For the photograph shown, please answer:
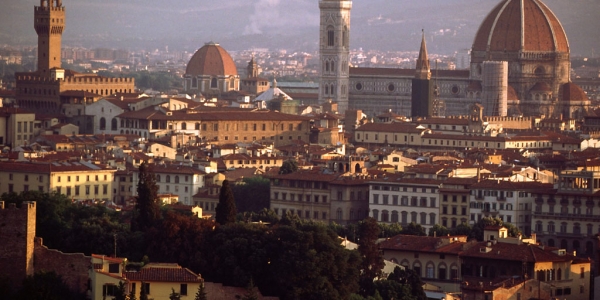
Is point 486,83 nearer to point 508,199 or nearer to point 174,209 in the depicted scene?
point 508,199

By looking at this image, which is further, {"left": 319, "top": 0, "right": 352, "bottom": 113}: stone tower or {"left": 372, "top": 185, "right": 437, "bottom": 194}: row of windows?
{"left": 319, "top": 0, "right": 352, "bottom": 113}: stone tower

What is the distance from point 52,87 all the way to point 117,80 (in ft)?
26.6

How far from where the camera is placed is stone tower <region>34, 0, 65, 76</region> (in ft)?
381

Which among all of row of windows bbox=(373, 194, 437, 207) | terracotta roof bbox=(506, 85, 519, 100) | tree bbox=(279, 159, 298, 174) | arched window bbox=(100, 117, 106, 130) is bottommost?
row of windows bbox=(373, 194, 437, 207)

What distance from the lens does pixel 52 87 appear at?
371ft

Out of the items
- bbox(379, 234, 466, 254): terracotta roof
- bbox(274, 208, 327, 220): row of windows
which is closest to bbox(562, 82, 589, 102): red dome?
bbox(274, 208, 327, 220): row of windows

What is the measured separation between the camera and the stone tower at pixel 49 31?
11619cm

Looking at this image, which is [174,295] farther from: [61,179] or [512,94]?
[512,94]

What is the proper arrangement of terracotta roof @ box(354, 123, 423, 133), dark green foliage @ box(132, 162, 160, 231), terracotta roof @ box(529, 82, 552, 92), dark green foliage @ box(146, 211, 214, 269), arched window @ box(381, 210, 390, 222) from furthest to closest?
terracotta roof @ box(529, 82, 552, 92), terracotta roof @ box(354, 123, 423, 133), arched window @ box(381, 210, 390, 222), dark green foliage @ box(132, 162, 160, 231), dark green foliage @ box(146, 211, 214, 269)

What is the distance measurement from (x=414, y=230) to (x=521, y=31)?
8799 centimetres

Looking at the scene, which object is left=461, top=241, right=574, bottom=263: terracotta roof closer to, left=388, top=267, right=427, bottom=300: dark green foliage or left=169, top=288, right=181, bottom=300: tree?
left=388, top=267, right=427, bottom=300: dark green foliage

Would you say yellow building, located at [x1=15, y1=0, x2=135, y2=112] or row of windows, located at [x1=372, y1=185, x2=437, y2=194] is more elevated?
yellow building, located at [x1=15, y1=0, x2=135, y2=112]

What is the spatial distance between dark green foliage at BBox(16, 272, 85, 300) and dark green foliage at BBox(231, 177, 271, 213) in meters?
23.7

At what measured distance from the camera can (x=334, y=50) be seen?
158 m
